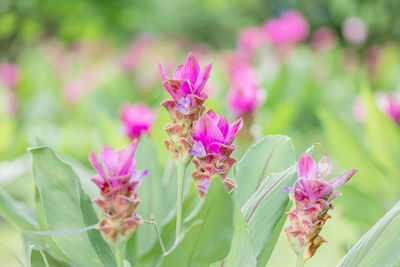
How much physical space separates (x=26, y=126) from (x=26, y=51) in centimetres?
211

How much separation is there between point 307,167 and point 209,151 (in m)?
0.13

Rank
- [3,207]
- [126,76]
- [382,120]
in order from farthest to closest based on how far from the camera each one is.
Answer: [126,76] < [382,120] < [3,207]

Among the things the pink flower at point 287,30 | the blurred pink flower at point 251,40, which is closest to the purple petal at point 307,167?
the pink flower at point 287,30

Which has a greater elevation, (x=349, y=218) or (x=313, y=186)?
(x=313, y=186)

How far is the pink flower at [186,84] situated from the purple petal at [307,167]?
6.1 inches

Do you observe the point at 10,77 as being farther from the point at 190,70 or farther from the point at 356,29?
the point at 356,29

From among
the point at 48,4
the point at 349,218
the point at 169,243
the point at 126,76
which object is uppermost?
the point at 48,4

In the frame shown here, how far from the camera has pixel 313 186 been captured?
2.15 feet

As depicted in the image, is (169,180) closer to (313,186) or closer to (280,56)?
(313,186)

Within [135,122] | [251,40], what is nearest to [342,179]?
[135,122]

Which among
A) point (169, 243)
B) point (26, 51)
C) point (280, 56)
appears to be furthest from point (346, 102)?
point (26, 51)

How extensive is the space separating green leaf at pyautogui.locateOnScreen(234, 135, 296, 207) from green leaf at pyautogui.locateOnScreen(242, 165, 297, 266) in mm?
78

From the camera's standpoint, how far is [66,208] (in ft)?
2.58

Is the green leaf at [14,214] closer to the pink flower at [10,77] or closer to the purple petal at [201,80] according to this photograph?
the purple petal at [201,80]
